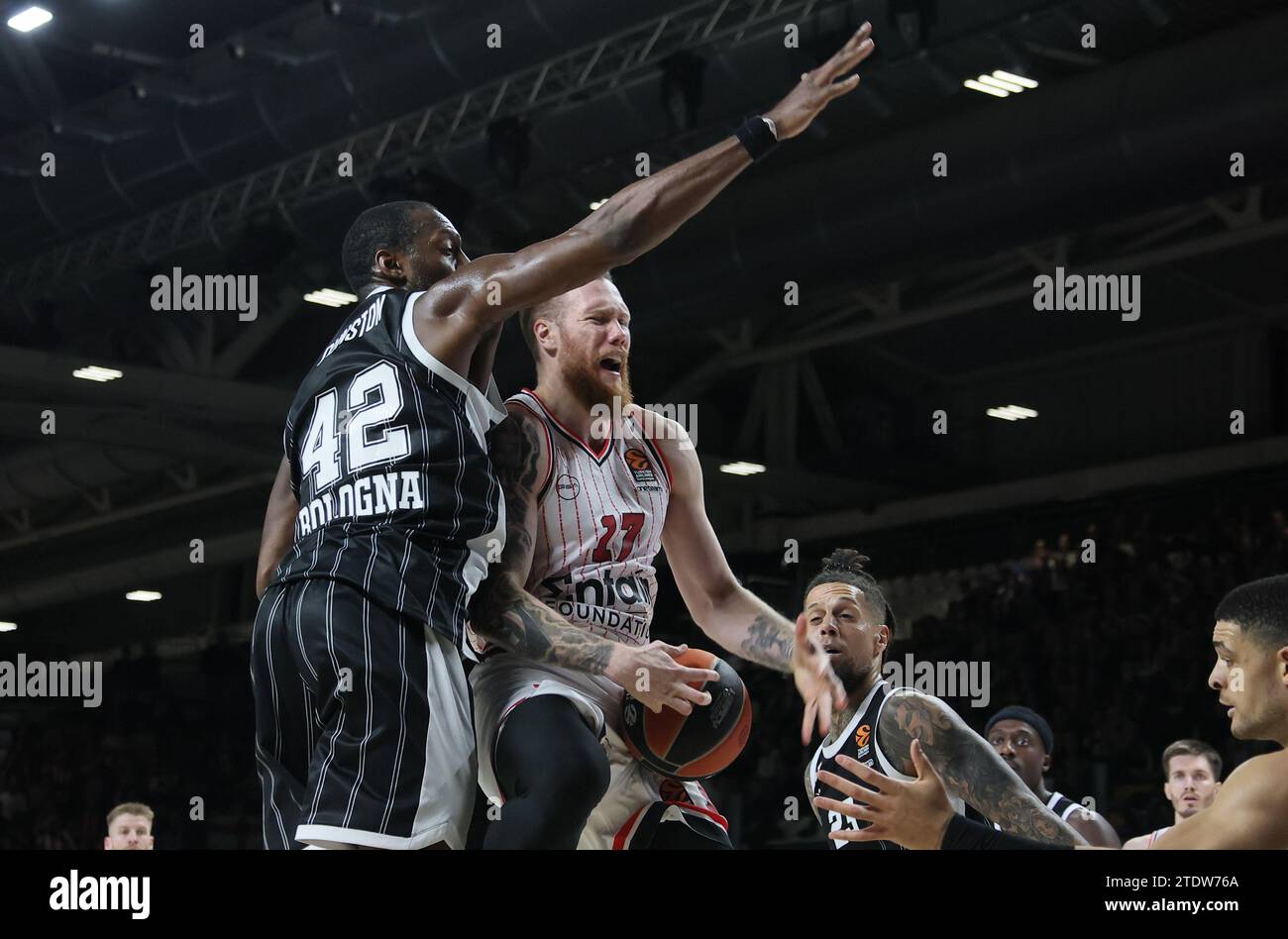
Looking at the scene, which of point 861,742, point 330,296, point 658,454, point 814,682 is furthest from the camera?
point 330,296

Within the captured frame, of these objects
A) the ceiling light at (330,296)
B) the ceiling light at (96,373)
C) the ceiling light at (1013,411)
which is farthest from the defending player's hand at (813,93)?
the ceiling light at (1013,411)

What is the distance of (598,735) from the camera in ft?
12.8

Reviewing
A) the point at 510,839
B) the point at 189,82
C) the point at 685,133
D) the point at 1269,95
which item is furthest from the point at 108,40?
the point at 510,839

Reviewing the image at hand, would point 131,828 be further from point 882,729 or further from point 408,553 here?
point 408,553

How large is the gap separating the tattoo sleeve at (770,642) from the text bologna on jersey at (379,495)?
1.09 metres

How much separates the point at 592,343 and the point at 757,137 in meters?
0.90

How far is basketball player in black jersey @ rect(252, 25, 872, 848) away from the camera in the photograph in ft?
11.1

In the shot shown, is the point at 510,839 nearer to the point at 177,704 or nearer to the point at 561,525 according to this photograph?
the point at 561,525

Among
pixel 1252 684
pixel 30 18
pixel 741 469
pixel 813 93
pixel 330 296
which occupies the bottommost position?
pixel 1252 684

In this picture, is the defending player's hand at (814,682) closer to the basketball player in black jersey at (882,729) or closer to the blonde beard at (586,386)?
the basketball player in black jersey at (882,729)

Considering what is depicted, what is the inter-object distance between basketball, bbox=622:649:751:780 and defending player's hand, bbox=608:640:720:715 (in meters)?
0.23

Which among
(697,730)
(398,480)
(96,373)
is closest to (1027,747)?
(697,730)

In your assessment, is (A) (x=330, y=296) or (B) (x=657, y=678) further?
(A) (x=330, y=296)
